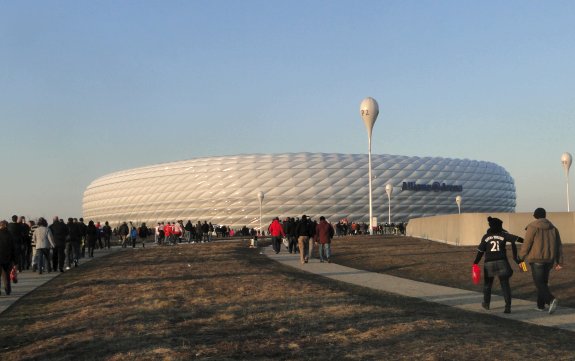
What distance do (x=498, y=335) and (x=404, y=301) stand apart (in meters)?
3.84

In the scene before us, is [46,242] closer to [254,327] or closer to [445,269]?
[445,269]

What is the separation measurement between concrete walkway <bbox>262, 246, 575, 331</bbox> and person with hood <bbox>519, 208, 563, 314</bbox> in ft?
0.94

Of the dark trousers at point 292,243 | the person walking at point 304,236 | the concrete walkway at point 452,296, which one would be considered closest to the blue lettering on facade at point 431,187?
the dark trousers at point 292,243

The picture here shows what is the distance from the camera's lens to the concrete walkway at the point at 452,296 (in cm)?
973

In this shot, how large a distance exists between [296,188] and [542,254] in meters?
92.6

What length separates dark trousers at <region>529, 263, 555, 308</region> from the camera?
34.4 ft

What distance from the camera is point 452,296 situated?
1267 cm

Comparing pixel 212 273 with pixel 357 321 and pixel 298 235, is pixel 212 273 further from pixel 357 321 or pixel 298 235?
pixel 357 321

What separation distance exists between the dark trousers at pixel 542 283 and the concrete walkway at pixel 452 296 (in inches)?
7.4

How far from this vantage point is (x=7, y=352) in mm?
7695

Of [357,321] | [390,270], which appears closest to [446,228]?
[390,270]

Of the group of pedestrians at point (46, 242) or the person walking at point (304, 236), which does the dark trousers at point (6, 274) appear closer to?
the group of pedestrians at point (46, 242)

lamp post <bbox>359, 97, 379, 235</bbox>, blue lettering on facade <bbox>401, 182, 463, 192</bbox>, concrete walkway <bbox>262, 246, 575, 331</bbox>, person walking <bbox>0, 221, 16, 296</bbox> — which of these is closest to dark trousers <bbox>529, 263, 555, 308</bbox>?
concrete walkway <bbox>262, 246, 575, 331</bbox>

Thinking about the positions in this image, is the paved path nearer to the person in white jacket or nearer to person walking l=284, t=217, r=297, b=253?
the person in white jacket
